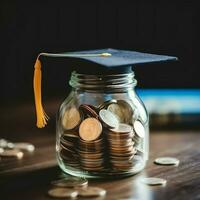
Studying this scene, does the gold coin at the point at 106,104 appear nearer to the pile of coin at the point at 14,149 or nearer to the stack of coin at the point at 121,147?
the stack of coin at the point at 121,147

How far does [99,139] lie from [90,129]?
0.03m

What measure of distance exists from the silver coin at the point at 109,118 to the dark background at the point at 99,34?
0.80 meters

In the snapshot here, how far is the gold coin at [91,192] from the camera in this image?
42.1 inches

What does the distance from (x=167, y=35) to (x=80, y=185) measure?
934 millimetres

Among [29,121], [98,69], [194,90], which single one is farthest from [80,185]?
[194,90]

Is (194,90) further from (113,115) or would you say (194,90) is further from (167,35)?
(113,115)

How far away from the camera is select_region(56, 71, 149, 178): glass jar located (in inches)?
44.8

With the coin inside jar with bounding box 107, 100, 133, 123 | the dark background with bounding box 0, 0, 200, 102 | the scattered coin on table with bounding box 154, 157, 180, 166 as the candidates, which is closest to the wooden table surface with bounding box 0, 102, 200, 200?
the scattered coin on table with bounding box 154, 157, 180, 166

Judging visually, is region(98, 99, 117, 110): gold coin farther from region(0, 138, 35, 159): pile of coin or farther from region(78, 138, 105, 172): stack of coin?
region(0, 138, 35, 159): pile of coin

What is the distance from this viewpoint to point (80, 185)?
1112 millimetres

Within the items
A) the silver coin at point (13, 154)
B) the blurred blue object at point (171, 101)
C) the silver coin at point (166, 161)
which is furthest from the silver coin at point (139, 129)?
the blurred blue object at point (171, 101)

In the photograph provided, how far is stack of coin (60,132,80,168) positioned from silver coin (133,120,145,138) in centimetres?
12

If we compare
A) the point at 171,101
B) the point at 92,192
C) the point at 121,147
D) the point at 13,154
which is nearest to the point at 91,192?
the point at 92,192

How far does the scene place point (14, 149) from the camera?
4.64 ft
